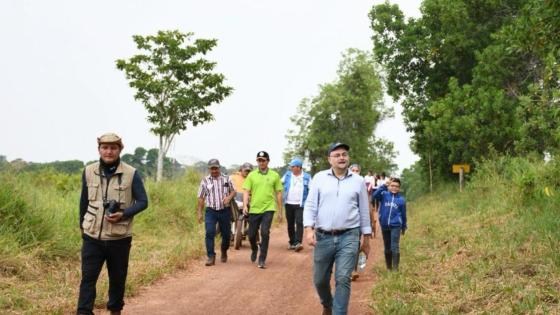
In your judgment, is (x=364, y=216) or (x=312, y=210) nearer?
(x=364, y=216)

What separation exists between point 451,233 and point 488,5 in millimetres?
14577

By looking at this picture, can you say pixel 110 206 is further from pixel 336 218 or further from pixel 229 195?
pixel 229 195

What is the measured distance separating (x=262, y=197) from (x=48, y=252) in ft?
12.6

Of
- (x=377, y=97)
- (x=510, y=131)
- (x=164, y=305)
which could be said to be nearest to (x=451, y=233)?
(x=164, y=305)

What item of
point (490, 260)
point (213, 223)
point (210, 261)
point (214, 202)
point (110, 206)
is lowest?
point (210, 261)

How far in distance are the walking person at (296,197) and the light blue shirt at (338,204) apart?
7.43 m

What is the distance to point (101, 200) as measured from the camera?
6594 millimetres

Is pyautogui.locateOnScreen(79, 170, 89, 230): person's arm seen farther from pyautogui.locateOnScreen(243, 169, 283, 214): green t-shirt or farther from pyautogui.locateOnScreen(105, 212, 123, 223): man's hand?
pyautogui.locateOnScreen(243, 169, 283, 214): green t-shirt

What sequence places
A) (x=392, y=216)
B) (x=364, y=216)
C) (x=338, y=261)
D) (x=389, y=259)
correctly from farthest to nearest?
(x=389, y=259), (x=392, y=216), (x=364, y=216), (x=338, y=261)

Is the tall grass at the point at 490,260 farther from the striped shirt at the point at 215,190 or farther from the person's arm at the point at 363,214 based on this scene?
the striped shirt at the point at 215,190

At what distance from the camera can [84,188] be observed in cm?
668

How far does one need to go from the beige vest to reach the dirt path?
171 cm

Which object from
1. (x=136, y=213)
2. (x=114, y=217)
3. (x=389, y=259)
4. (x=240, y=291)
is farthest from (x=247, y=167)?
(x=114, y=217)

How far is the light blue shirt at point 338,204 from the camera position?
686 cm
